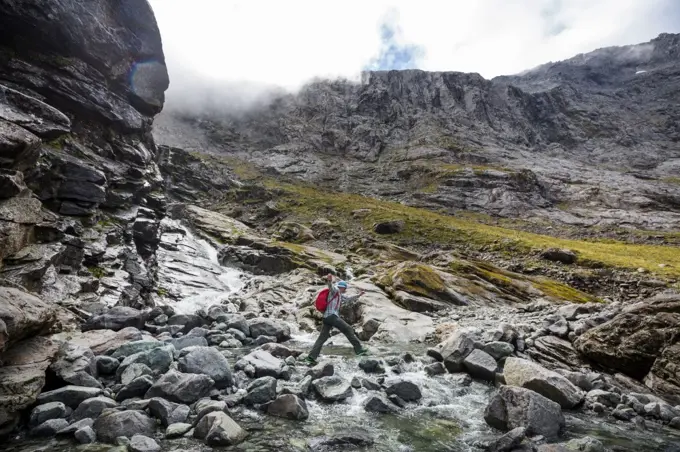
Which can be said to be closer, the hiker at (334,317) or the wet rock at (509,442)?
the wet rock at (509,442)

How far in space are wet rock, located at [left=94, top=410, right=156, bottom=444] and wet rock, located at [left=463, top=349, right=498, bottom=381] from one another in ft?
34.7

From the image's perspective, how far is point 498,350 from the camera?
15.7m

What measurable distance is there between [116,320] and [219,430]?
1325 centimetres

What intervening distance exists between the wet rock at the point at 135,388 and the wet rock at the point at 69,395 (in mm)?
589

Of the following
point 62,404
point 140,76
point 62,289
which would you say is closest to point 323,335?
point 62,404

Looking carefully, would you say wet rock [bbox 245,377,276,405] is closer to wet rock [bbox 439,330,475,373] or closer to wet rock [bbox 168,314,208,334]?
wet rock [bbox 439,330,475,373]

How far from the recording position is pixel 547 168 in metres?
149

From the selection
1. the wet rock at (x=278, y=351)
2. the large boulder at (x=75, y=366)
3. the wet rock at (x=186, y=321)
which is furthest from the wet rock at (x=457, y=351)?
the wet rock at (x=186, y=321)

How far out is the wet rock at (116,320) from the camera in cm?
1789

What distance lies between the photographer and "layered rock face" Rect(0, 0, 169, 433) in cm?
1207

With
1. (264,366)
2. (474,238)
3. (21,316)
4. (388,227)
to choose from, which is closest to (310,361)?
(264,366)

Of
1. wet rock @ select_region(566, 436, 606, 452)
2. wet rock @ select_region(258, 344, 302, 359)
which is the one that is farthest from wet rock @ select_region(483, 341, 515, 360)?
wet rock @ select_region(258, 344, 302, 359)

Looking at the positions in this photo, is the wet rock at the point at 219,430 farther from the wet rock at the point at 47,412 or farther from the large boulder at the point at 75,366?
the large boulder at the point at 75,366

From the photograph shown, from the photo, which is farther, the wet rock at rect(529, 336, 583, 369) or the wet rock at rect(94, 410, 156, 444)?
the wet rock at rect(529, 336, 583, 369)
